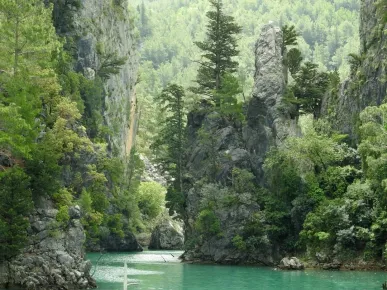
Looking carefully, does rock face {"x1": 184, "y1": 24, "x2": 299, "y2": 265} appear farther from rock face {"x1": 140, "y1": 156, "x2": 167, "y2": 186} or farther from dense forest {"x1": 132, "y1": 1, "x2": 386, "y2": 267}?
rock face {"x1": 140, "y1": 156, "x2": 167, "y2": 186}

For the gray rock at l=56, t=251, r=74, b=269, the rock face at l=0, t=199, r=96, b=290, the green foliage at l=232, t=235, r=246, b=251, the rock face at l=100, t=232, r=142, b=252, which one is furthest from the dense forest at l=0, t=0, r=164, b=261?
the rock face at l=100, t=232, r=142, b=252

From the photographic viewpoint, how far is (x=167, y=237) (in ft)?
292

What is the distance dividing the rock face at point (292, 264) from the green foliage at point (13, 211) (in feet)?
81.9

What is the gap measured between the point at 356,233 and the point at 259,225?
10.1 metres

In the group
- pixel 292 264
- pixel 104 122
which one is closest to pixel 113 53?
pixel 104 122

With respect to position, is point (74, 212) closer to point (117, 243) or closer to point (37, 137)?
point (37, 137)

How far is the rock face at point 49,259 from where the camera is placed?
112 ft

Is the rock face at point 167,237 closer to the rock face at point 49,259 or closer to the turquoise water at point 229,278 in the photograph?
the turquoise water at point 229,278

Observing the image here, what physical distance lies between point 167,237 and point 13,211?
55.9 meters

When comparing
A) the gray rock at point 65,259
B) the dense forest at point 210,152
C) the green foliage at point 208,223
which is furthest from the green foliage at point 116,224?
the gray rock at point 65,259

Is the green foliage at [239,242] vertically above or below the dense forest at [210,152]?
below

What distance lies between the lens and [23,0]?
143ft

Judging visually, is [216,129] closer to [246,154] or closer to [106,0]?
[246,154]

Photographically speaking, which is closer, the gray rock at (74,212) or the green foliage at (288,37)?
the gray rock at (74,212)
